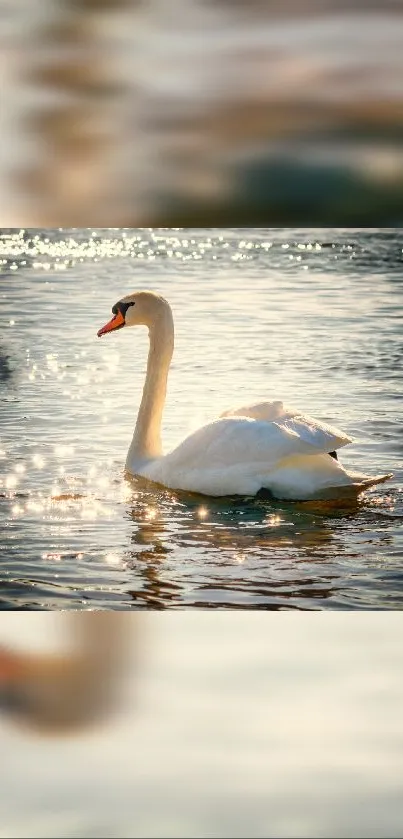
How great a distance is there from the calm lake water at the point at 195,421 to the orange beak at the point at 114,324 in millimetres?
392

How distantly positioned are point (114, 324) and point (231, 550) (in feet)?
5.25

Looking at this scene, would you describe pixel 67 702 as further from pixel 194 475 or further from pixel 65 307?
pixel 65 307

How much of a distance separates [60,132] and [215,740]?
37.7 inches

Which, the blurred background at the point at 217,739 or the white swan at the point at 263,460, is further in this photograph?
the white swan at the point at 263,460

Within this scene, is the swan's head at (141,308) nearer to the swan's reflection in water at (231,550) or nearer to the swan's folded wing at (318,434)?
the swan's reflection in water at (231,550)

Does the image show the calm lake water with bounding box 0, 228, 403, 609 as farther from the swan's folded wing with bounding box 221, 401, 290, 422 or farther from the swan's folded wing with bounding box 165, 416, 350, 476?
the swan's folded wing with bounding box 221, 401, 290, 422

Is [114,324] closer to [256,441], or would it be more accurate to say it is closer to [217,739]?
[256,441]

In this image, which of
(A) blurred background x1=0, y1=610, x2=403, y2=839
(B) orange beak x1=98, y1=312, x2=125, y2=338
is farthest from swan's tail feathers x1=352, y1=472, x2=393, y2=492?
(A) blurred background x1=0, y1=610, x2=403, y2=839

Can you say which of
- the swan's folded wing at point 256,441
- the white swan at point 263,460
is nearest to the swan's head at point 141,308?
the white swan at point 263,460

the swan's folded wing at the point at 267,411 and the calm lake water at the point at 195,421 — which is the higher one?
the swan's folded wing at the point at 267,411

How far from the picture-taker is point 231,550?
3377 millimetres

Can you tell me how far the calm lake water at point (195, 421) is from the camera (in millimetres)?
3027

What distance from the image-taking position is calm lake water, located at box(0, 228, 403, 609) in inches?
119

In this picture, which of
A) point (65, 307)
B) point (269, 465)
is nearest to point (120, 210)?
point (269, 465)
